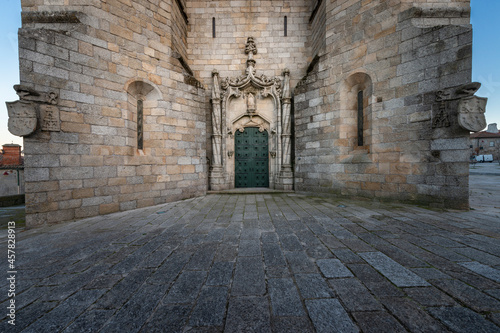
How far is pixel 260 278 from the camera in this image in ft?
5.29

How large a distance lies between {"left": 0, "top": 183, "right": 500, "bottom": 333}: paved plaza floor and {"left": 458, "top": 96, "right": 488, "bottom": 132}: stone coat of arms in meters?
2.21

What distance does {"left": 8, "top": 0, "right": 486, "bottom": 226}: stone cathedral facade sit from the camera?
371cm

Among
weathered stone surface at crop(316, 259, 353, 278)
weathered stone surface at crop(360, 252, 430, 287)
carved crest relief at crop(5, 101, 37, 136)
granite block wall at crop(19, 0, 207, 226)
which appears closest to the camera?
weathered stone surface at crop(360, 252, 430, 287)

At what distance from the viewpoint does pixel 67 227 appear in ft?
10.6

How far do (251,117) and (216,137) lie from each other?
1712 millimetres

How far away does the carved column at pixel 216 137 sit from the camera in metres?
6.68

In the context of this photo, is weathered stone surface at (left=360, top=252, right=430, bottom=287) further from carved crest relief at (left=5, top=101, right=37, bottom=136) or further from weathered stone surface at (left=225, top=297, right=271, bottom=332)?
carved crest relief at (left=5, top=101, right=37, bottom=136)

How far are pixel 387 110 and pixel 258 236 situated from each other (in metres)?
5.05

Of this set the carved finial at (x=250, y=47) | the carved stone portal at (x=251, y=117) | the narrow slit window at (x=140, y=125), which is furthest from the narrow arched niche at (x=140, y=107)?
the carved finial at (x=250, y=47)

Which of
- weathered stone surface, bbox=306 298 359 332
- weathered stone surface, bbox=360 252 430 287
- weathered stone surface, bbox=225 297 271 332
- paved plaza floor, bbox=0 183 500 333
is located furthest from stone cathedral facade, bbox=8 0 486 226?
weathered stone surface, bbox=306 298 359 332

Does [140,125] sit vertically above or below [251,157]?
above

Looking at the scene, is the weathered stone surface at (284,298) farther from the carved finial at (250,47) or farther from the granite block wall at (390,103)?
the carved finial at (250,47)

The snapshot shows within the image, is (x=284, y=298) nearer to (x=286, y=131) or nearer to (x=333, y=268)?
(x=333, y=268)

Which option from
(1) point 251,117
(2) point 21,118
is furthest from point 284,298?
(1) point 251,117
